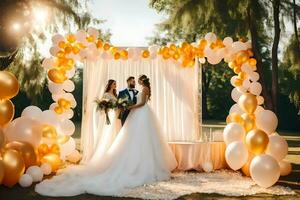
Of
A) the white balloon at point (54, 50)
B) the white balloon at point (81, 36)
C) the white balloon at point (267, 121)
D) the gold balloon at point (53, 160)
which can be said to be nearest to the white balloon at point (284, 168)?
the white balloon at point (267, 121)

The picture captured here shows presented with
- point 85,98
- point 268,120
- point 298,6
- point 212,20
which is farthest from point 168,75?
point 298,6

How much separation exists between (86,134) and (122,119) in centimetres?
152

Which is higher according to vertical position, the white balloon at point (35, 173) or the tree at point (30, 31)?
the tree at point (30, 31)

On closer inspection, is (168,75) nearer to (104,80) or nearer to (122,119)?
(104,80)

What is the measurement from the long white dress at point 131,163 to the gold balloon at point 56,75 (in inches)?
74.2

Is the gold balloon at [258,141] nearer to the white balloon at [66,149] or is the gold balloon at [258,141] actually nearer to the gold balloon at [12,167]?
the gold balloon at [12,167]

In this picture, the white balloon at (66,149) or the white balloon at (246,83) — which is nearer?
the white balloon at (246,83)

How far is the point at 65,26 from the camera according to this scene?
495 inches

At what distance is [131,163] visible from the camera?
696cm

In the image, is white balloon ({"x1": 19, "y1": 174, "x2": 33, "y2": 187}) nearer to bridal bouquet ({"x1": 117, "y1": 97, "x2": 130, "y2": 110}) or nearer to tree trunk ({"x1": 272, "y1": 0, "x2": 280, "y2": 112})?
bridal bouquet ({"x1": 117, "y1": 97, "x2": 130, "y2": 110})

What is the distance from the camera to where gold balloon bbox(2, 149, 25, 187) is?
6266mm

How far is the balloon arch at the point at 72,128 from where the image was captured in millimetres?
6484

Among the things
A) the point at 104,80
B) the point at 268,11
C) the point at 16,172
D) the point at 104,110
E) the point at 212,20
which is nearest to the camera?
the point at 16,172

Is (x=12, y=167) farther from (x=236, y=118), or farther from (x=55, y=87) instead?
(x=236, y=118)
